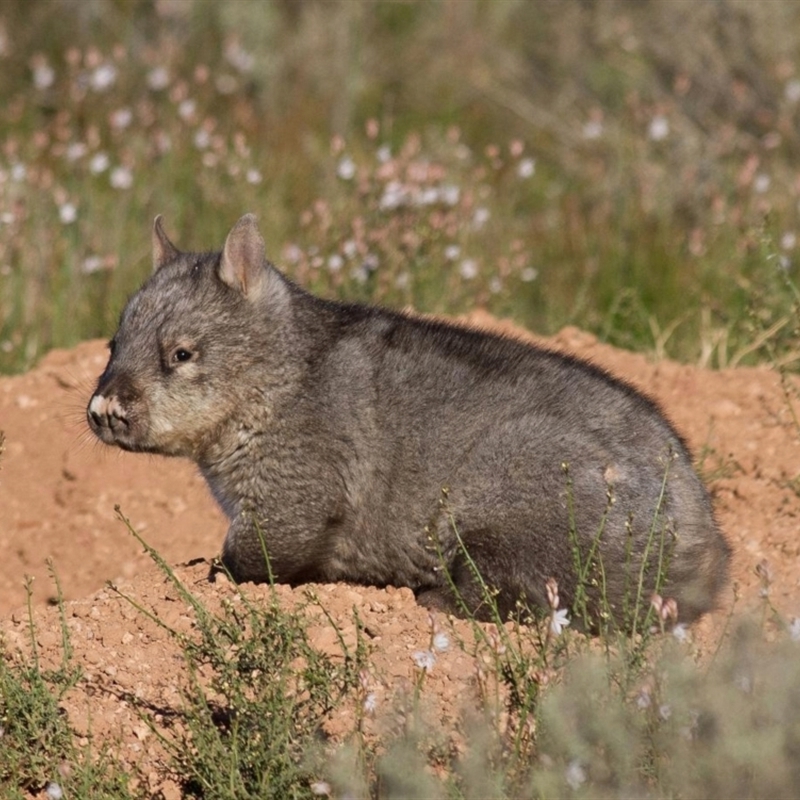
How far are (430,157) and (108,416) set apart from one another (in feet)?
18.5

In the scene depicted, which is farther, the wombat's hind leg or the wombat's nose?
the wombat's nose

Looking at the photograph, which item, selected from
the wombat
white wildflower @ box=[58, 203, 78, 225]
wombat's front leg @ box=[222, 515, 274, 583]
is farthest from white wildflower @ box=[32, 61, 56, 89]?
wombat's front leg @ box=[222, 515, 274, 583]

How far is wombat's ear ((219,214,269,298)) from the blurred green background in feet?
6.55

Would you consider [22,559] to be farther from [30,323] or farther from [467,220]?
[467,220]

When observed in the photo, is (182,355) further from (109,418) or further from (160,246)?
(160,246)

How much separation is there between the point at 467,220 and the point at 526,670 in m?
4.76

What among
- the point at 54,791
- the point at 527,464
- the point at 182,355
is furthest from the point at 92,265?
the point at 54,791

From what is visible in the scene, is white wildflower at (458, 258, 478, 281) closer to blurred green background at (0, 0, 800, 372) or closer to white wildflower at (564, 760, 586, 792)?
blurred green background at (0, 0, 800, 372)

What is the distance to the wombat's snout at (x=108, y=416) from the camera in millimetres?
5395

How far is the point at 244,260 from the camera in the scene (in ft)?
18.7

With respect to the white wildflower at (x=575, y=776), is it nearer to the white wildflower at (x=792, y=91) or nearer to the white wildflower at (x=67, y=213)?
the white wildflower at (x=67, y=213)

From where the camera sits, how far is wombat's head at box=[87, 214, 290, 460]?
5.46 meters

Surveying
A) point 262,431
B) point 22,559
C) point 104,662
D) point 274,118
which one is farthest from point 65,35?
point 104,662

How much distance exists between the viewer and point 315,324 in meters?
5.82
